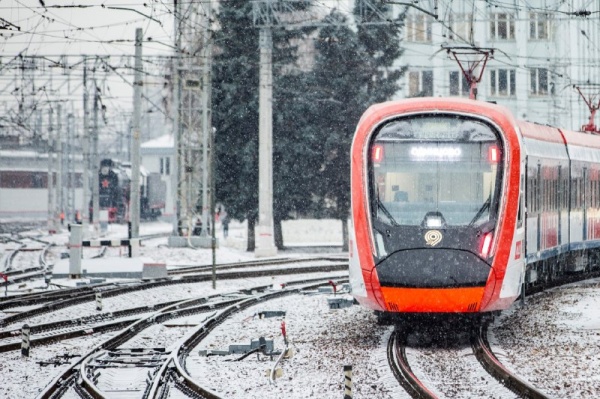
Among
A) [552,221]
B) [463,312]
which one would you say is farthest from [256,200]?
[463,312]

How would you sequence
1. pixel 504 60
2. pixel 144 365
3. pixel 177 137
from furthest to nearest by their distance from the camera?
1. pixel 504 60
2. pixel 177 137
3. pixel 144 365

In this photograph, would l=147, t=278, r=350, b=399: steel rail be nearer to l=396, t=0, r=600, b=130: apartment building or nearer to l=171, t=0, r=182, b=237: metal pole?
l=171, t=0, r=182, b=237: metal pole

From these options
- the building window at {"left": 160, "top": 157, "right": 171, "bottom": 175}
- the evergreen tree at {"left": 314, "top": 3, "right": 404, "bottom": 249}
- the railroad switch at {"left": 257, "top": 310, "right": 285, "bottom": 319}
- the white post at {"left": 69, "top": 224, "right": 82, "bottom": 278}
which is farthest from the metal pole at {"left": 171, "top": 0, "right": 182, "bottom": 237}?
the building window at {"left": 160, "top": 157, "right": 171, "bottom": 175}

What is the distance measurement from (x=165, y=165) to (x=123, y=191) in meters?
28.2

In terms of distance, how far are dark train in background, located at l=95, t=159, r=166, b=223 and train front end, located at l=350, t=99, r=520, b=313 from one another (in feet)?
182

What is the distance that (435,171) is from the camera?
16.0 metres

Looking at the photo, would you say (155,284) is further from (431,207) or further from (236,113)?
(236,113)

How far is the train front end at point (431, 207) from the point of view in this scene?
15.4 metres

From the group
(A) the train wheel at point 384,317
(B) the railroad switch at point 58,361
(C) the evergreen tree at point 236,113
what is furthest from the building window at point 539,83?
(B) the railroad switch at point 58,361

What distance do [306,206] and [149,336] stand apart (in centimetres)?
2759

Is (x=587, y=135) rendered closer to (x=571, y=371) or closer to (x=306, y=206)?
(x=571, y=371)

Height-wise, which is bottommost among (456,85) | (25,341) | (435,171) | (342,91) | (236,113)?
(25,341)

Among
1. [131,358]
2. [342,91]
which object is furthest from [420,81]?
[131,358]

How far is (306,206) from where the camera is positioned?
1797 inches
